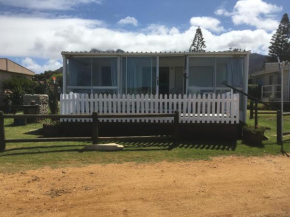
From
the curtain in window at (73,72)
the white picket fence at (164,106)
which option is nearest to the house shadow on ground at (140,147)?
the white picket fence at (164,106)

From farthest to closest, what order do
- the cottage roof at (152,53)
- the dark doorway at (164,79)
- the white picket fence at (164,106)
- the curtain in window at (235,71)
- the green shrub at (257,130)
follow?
the dark doorway at (164,79) → the curtain in window at (235,71) → the cottage roof at (152,53) → the white picket fence at (164,106) → the green shrub at (257,130)

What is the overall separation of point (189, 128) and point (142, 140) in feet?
5.09

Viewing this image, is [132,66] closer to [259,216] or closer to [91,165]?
[91,165]

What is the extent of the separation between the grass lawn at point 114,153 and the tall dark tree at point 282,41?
170 ft

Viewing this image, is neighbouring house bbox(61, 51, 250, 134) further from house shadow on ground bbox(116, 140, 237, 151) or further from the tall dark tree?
the tall dark tree

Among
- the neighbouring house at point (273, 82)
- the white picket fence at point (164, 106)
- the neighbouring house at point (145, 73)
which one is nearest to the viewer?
the white picket fence at point (164, 106)

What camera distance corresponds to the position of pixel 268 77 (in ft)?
84.2

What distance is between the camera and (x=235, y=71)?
35.7 feet

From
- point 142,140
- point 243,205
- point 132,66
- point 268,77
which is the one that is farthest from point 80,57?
point 268,77

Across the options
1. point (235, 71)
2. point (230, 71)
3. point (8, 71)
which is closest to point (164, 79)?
point (230, 71)

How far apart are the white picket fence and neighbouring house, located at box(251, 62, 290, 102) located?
15.5 m

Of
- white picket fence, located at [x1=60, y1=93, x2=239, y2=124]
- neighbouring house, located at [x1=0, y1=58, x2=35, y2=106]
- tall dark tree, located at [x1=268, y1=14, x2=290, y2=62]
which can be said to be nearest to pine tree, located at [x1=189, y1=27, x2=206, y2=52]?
tall dark tree, located at [x1=268, y1=14, x2=290, y2=62]

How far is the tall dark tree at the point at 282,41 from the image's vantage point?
2096 inches

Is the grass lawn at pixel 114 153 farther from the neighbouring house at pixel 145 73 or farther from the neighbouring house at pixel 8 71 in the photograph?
the neighbouring house at pixel 8 71
